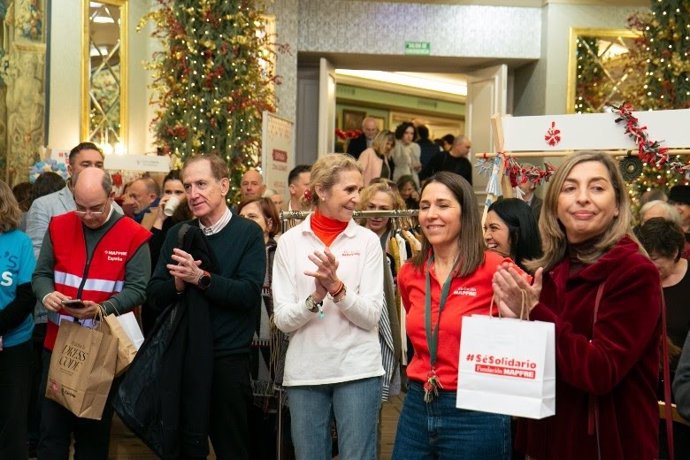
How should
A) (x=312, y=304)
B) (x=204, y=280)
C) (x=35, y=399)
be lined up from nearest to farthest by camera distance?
(x=312, y=304)
(x=204, y=280)
(x=35, y=399)

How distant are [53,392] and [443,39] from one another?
36.4 feet

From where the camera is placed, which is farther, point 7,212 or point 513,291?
point 7,212

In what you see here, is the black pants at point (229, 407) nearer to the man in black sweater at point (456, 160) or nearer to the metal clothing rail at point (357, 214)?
the metal clothing rail at point (357, 214)

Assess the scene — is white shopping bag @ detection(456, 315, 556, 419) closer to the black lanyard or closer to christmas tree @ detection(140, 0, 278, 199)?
the black lanyard

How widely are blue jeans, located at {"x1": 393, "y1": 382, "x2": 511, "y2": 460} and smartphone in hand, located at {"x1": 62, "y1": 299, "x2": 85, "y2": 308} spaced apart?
6.46 ft

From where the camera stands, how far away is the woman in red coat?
2734mm

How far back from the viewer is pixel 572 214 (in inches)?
114

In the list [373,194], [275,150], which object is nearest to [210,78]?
[275,150]

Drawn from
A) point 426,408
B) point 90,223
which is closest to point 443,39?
point 90,223

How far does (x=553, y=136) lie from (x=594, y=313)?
328 cm

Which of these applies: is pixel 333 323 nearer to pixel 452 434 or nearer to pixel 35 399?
pixel 452 434

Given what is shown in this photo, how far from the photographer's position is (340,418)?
4238 mm

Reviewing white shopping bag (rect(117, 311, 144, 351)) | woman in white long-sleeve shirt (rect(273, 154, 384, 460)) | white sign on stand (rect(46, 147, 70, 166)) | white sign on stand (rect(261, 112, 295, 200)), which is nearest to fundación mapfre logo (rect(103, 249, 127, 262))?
white shopping bag (rect(117, 311, 144, 351))

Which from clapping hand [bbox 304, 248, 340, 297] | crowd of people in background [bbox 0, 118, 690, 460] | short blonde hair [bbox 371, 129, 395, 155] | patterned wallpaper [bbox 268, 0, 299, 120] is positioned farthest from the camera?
patterned wallpaper [bbox 268, 0, 299, 120]
